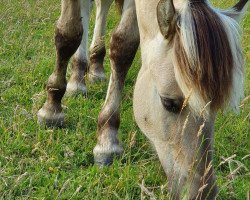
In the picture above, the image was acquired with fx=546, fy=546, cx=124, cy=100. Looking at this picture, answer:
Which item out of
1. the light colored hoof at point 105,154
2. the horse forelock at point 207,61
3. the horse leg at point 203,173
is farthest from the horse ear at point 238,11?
the light colored hoof at point 105,154

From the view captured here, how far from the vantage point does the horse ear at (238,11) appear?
331 centimetres

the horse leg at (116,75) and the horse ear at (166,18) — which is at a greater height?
the horse ear at (166,18)

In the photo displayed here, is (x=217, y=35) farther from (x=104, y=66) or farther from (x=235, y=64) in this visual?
(x=104, y=66)

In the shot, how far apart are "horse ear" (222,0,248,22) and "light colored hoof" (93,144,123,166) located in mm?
1452

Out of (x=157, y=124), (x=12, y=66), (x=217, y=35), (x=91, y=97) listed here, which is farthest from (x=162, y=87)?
(x=12, y=66)

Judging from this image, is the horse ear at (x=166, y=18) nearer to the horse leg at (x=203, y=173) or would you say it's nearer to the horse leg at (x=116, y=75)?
the horse leg at (x=203, y=173)

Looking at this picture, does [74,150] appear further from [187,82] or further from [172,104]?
[187,82]

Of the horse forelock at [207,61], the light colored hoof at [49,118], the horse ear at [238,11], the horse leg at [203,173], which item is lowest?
the light colored hoof at [49,118]

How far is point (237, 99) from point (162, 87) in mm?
462

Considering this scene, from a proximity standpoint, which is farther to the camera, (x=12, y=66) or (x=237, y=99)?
(x=12, y=66)

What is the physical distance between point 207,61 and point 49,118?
206cm

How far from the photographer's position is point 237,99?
2.99 metres

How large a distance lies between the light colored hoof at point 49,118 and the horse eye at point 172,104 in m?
1.63

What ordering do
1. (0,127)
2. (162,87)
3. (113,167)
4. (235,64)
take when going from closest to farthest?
1. (235,64)
2. (162,87)
3. (113,167)
4. (0,127)
